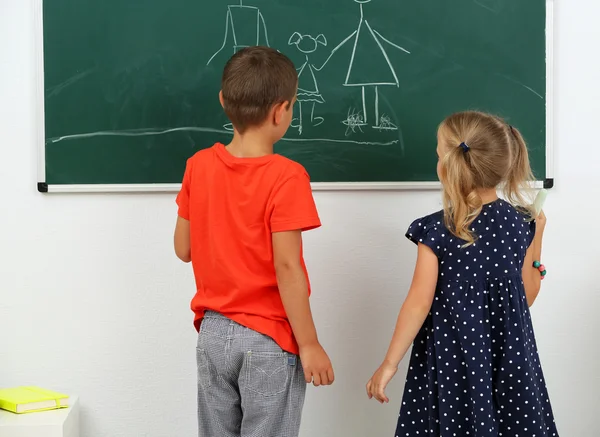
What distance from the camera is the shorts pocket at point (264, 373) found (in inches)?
66.8

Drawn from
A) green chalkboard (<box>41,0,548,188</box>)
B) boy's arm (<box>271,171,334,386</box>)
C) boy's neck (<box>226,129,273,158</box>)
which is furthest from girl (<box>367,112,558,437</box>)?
green chalkboard (<box>41,0,548,188</box>)

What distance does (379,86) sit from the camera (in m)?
2.39

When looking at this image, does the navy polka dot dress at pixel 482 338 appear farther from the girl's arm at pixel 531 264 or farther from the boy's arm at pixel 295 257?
the boy's arm at pixel 295 257

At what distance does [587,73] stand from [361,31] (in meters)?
0.83

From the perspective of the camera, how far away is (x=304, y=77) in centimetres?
237

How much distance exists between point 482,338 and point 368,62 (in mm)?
1050

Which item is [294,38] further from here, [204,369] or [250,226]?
[204,369]

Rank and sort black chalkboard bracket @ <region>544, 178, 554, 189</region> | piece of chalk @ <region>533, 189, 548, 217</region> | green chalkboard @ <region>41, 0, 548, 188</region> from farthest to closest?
black chalkboard bracket @ <region>544, 178, 554, 189</region> < green chalkboard @ <region>41, 0, 548, 188</region> < piece of chalk @ <region>533, 189, 548, 217</region>

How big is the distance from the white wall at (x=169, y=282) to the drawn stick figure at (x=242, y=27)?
56 centimetres

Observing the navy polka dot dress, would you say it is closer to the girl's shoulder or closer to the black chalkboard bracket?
the girl's shoulder

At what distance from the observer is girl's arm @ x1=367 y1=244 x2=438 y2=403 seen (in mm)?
1831

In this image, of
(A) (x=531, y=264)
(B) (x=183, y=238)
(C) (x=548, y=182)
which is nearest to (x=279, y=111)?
(B) (x=183, y=238)

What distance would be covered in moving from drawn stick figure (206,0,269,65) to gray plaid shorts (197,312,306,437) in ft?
3.27

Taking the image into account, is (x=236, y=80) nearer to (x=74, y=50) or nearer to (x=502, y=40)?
(x=74, y=50)
